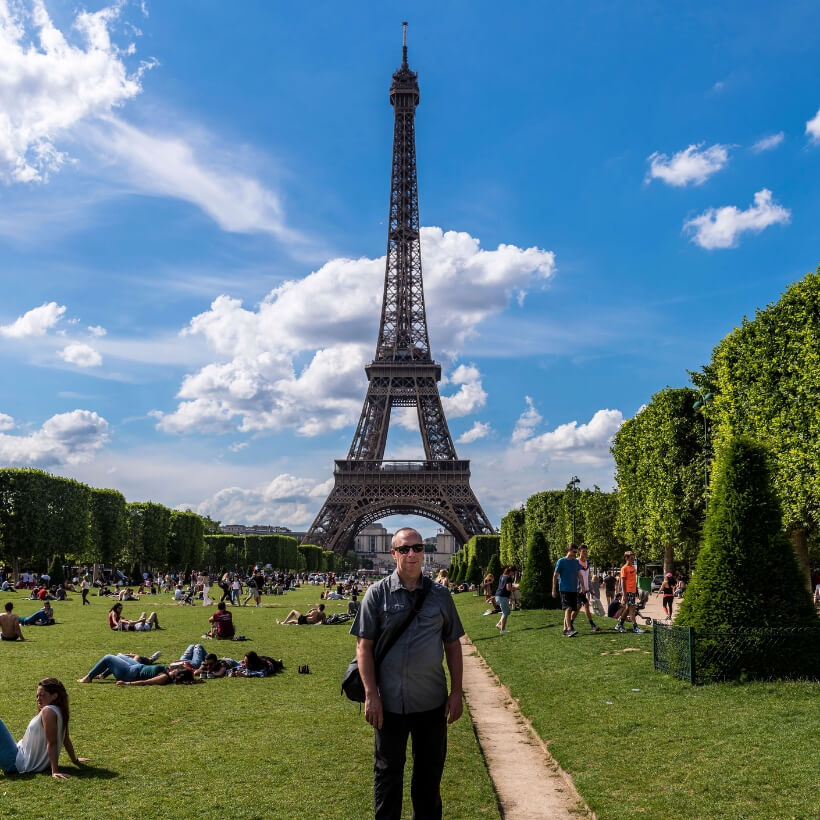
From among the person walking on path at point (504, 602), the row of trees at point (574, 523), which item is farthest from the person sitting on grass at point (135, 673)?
the row of trees at point (574, 523)

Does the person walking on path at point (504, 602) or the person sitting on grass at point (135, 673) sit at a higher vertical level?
the person walking on path at point (504, 602)

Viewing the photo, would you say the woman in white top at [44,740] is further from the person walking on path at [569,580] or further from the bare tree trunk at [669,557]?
the bare tree trunk at [669,557]

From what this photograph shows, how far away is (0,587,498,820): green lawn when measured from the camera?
834 cm

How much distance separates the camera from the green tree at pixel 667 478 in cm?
4075

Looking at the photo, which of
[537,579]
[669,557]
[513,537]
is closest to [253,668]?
[537,579]

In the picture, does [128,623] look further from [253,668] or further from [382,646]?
[382,646]

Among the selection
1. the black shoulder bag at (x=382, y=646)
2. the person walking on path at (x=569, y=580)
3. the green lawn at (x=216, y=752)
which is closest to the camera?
the black shoulder bag at (x=382, y=646)

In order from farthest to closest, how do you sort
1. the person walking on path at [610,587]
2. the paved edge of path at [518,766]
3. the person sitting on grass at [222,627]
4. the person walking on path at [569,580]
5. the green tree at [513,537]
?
the green tree at [513,537]
the person walking on path at [610,587]
the person sitting on grass at [222,627]
the person walking on path at [569,580]
the paved edge of path at [518,766]

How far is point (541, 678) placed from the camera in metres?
16.4

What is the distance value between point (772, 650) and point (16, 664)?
1468 centimetres

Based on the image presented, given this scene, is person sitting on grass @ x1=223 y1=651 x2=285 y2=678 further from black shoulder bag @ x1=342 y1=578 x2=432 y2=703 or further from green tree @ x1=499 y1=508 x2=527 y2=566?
green tree @ x1=499 y1=508 x2=527 y2=566

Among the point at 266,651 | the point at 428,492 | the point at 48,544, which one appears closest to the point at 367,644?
the point at 266,651

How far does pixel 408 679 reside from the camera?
633 centimetres

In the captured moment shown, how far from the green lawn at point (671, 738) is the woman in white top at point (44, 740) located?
567 centimetres
